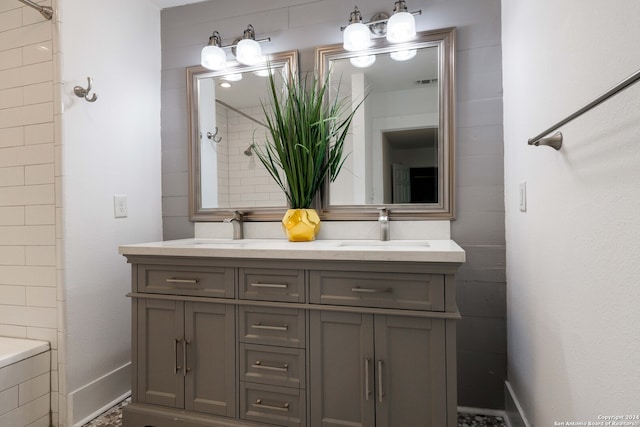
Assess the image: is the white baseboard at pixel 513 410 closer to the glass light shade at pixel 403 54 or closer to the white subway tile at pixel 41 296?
the glass light shade at pixel 403 54

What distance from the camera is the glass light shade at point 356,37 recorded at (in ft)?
5.96

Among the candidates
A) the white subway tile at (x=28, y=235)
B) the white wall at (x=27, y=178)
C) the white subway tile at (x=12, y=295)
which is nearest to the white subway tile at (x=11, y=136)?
the white wall at (x=27, y=178)

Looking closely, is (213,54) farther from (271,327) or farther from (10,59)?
(271,327)

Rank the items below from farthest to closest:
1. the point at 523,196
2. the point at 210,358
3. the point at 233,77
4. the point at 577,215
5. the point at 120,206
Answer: the point at 233,77, the point at 120,206, the point at 210,358, the point at 523,196, the point at 577,215

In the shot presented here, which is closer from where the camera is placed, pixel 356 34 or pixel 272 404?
pixel 272 404

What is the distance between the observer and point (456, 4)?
1.79m

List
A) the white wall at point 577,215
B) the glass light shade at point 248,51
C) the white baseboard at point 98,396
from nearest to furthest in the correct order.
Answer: the white wall at point 577,215
the white baseboard at point 98,396
the glass light shade at point 248,51

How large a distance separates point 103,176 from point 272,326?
127cm

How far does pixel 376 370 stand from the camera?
4.31ft

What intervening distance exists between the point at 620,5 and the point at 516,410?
157cm

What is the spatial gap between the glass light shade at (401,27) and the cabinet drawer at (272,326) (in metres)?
1.42

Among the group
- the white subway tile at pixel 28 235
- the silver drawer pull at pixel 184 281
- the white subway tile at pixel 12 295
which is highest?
the white subway tile at pixel 28 235

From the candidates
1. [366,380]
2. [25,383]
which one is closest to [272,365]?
[366,380]

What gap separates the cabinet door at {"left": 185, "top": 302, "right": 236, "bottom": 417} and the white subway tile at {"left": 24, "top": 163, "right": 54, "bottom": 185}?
0.95 m
